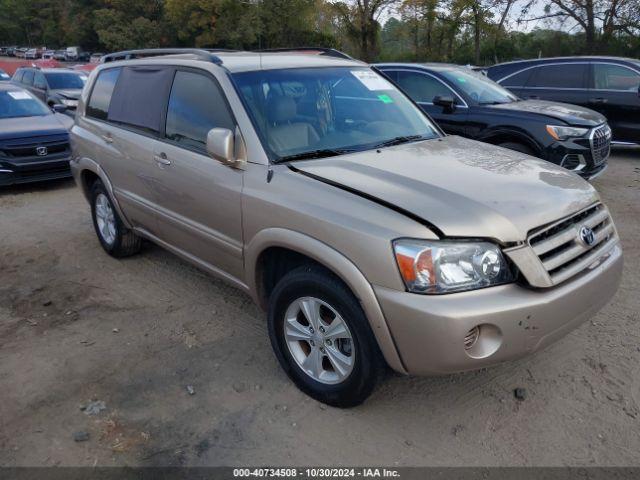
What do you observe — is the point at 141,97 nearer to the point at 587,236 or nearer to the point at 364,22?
the point at 587,236

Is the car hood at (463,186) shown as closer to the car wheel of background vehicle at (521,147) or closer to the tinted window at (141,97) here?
the tinted window at (141,97)

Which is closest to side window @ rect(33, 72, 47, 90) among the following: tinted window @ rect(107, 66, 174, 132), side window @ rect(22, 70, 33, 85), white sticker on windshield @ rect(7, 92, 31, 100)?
side window @ rect(22, 70, 33, 85)

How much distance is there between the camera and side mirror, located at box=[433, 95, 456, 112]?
6781 mm

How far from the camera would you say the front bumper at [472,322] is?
7.73 feet

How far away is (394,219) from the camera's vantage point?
8.22ft

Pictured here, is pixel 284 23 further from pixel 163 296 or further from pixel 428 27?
pixel 163 296

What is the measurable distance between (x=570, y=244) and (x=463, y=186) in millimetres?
614

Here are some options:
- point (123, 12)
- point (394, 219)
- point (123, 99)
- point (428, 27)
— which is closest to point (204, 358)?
point (394, 219)

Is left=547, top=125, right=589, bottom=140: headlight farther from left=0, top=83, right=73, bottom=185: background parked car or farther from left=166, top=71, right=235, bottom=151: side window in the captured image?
left=0, top=83, right=73, bottom=185: background parked car

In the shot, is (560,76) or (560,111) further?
(560,76)

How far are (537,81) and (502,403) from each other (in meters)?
8.09

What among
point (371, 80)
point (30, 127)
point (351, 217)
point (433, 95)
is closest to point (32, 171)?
point (30, 127)

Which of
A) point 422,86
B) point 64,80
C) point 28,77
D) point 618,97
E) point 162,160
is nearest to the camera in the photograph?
point 162,160

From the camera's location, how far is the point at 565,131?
6441 mm
